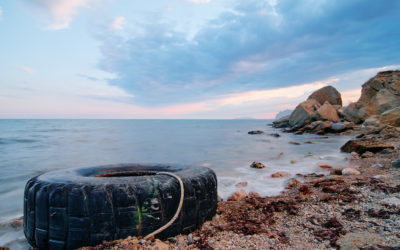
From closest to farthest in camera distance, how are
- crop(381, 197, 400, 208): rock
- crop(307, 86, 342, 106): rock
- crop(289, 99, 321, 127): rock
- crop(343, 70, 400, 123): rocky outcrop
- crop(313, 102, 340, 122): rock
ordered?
crop(381, 197, 400, 208): rock < crop(343, 70, 400, 123): rocky outcrop < crop(313, 102, 340, 122): rock < crop(289, 99, 321, 127): rock < crop(307, 86, 342, 106): rock

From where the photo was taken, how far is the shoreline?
220cm

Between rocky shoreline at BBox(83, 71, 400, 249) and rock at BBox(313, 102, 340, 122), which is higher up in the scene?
rock at BBox(313, 102, 340, 122)

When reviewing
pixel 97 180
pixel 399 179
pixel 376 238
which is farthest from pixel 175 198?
pixel 399 179

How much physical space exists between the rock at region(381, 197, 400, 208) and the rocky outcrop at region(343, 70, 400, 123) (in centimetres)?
2024

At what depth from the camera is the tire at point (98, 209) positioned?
2.18 meters

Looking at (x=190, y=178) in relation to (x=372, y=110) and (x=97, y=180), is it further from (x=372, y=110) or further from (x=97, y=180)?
(x=372, y=110)

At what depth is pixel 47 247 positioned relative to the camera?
229 centimetres

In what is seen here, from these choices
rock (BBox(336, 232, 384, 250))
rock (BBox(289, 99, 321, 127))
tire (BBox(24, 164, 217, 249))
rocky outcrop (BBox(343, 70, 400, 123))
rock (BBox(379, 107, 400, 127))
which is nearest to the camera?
rock (BBox(336, 232, 384, 250))

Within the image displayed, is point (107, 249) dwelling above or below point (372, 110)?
below

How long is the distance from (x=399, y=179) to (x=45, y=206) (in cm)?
533

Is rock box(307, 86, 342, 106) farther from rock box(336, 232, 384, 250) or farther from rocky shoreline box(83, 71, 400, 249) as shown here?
rock box(336, 232, 384, 250)

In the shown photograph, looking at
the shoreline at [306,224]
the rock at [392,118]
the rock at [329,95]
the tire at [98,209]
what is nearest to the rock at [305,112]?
the rock at [329,95]

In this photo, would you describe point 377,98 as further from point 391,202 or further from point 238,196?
point 238,196

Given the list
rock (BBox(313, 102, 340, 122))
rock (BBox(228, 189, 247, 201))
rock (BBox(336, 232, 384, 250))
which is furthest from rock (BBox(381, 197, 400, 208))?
rock (BBox(313, 102, 340, 122))
